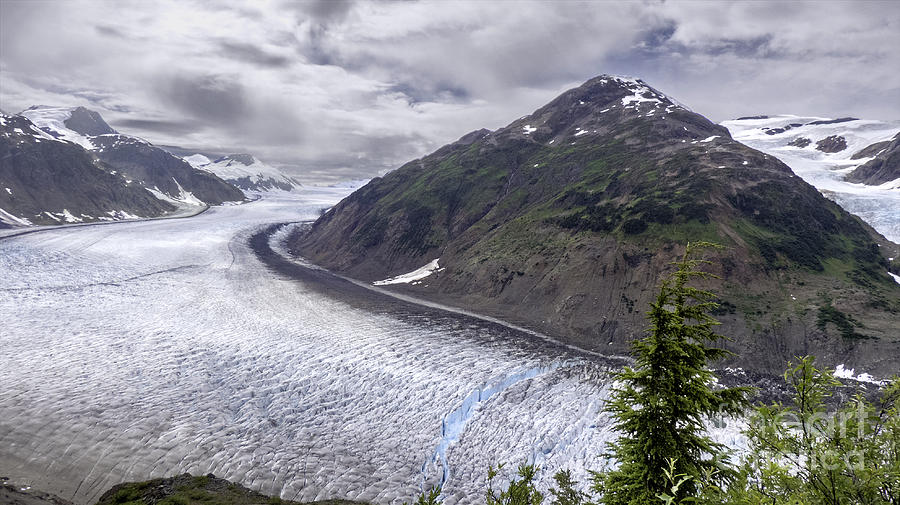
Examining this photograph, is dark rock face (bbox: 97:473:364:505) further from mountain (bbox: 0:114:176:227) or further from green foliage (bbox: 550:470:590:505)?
mountain (bbox: 0:114:176:227)

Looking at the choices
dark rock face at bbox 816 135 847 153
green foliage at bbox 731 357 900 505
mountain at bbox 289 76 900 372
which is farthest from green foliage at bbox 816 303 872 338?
dark rock face at bbox 816 135 847 153

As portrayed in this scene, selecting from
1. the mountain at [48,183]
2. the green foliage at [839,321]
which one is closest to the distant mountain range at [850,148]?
the green foliage at [839,321]

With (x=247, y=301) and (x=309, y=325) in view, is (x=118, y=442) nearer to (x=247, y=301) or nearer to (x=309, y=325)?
(x=309, y=325)

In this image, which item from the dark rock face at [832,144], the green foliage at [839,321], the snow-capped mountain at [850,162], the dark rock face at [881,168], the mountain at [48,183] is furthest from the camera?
the dark rock face at [832,144]

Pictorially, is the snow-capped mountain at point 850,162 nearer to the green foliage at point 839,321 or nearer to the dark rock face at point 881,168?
the dark rock face at point 881,168

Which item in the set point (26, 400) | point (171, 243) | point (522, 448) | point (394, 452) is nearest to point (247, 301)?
point (26, 400)

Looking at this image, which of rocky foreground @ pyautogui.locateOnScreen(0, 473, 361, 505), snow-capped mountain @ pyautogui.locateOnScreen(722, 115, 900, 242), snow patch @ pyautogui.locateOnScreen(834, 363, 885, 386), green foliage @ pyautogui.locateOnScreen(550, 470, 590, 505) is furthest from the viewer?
snow-capped mountain @ pyautogui.locateOnScreen(722, 115, 900, 242)

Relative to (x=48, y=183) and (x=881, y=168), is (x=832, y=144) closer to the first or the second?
(x=881, y=168)
